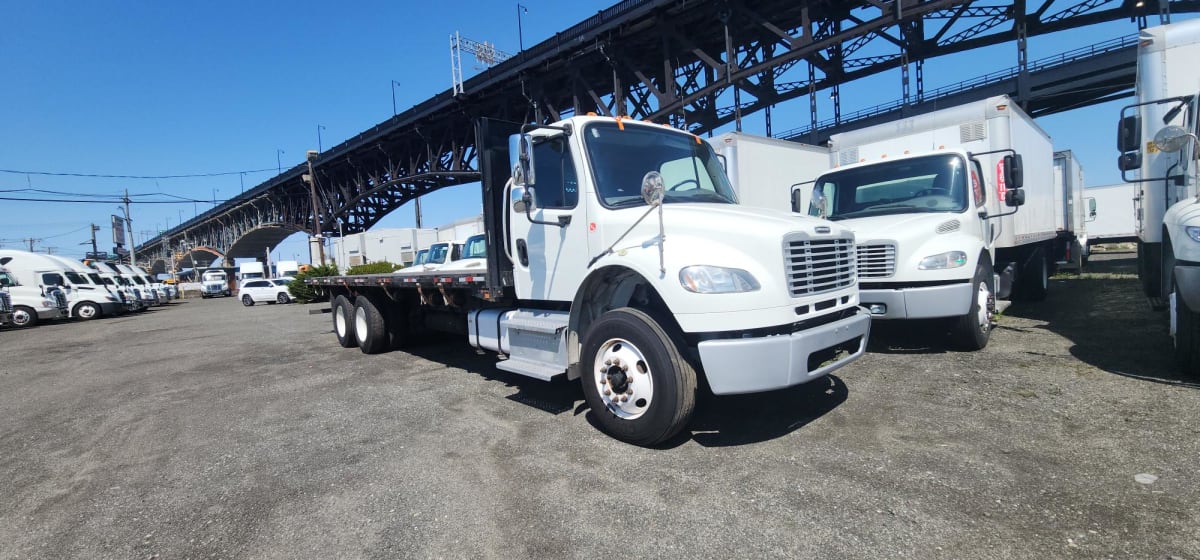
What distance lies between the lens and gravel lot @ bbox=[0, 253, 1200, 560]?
8.82ft

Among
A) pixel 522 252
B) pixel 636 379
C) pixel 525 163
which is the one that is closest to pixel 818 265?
pixel 636 379

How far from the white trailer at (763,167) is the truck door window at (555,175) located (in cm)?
448

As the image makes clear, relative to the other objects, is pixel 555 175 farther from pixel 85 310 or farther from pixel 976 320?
pixel 85 310

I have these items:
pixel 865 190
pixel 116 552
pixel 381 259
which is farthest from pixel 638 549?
pixel 381 259

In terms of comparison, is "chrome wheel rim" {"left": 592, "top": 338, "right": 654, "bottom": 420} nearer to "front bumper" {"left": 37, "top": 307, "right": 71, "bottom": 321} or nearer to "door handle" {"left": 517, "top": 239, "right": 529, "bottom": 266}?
"door handle" {"left": 517, "top": 239, "right": 529, "bottom": 266}

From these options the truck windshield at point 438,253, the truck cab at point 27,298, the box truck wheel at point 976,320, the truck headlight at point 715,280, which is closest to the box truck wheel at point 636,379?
the truck headlight at point 715,280

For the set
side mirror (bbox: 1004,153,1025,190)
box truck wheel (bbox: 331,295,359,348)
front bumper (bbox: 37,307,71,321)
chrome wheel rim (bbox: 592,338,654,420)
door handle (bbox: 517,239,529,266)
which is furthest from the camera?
front bumper (bbox: 37,307,71,321)

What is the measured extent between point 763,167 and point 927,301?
4.29 metres

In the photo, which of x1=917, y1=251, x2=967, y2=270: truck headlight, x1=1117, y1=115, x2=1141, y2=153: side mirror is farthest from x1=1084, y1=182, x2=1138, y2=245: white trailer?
x1=917, y1=251, x2=967, y2=270: truck headlight

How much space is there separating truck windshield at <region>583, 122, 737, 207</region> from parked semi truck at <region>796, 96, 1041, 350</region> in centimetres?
162

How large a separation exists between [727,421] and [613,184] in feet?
6.93

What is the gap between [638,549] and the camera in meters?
2.62

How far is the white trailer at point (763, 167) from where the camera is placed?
8922 millimetres

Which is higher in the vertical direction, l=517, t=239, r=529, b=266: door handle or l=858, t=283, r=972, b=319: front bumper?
l=517, t=239, r=529, b=266: door handle
